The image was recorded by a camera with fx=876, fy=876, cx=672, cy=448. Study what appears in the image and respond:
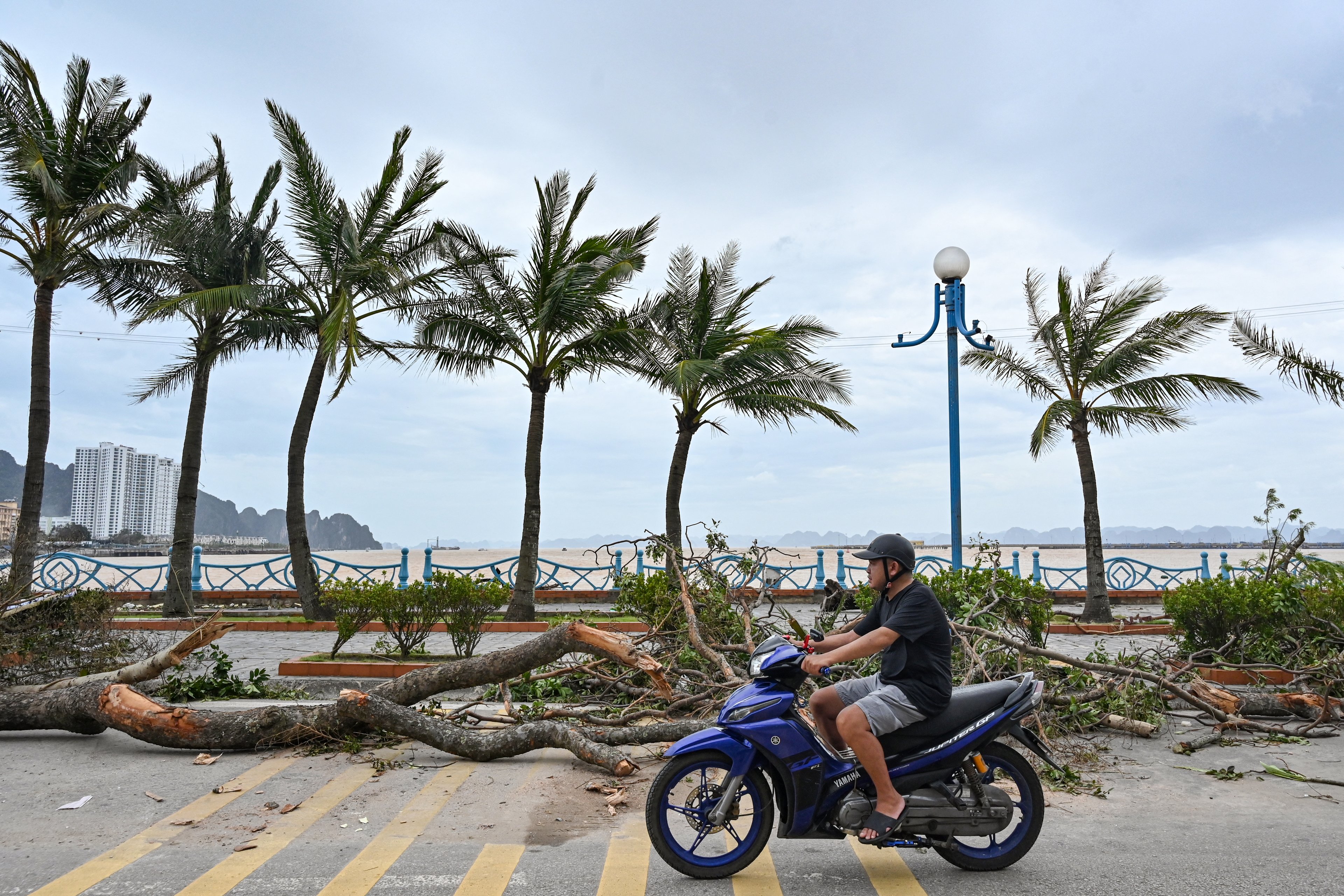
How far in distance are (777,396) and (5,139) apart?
48.6 feet

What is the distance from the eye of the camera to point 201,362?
17984 mm

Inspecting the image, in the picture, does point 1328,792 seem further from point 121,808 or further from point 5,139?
point 5,139

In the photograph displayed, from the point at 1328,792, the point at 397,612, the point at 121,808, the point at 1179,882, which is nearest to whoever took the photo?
the point at 1179,882

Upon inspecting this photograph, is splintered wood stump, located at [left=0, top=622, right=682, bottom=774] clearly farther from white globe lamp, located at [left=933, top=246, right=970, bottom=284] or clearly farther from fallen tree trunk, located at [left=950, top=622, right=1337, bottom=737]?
white globe lamp, located at [left=933, top=246, right=970, bottom=284]

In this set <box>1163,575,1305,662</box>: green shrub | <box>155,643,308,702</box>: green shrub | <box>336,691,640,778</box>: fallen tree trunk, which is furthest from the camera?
<box>1163,575,1305,662</box>: green shrub

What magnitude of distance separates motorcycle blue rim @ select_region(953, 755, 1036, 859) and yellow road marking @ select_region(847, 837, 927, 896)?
1.03 ft

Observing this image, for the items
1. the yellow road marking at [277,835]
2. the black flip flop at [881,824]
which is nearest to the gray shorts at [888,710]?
the black flip flop at [881,824]

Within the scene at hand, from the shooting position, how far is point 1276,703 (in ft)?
25.6

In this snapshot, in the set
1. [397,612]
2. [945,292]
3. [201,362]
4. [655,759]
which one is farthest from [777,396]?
[655,759]

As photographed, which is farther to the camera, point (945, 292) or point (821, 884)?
point (945, 292)

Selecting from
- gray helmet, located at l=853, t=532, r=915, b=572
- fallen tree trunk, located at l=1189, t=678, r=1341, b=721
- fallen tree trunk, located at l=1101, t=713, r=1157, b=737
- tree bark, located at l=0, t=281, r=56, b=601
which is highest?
tree bark, located at l=0, t=281, r=56, b=601

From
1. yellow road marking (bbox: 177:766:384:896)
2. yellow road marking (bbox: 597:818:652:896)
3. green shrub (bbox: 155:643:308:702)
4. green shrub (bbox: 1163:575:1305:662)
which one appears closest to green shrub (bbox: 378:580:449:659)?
green shrub (bbox: 155:643:308:702)

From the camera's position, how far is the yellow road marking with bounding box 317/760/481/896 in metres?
4.04

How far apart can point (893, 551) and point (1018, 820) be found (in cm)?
150
